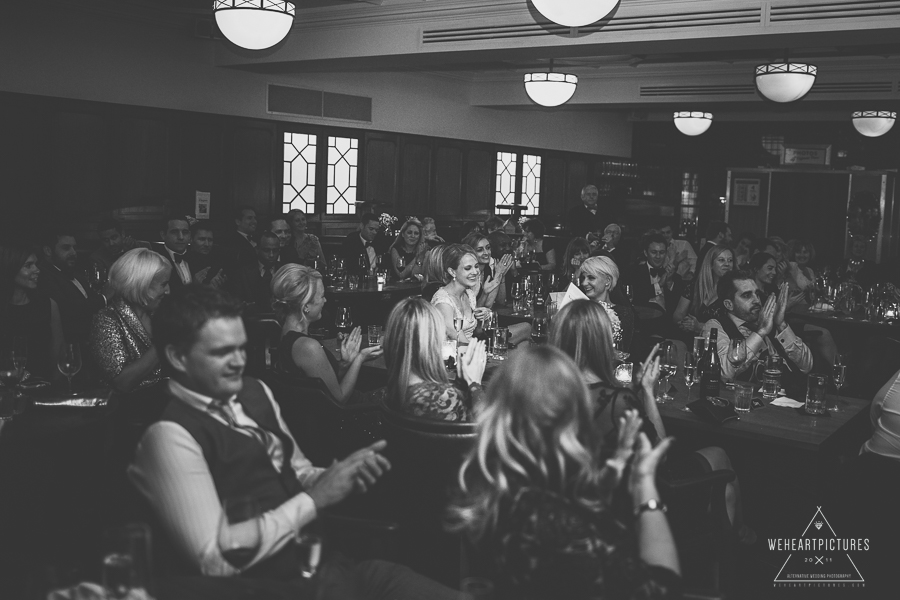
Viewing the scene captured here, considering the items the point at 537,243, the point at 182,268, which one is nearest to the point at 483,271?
the point at 182,268

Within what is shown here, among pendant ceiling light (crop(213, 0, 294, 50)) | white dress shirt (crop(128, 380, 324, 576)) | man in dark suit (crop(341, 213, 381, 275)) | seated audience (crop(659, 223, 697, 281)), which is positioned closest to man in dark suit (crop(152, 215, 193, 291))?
pendant ceiling light (crop(213, 0, 294, 50))

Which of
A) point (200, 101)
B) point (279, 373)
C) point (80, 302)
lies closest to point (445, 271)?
point (279, 373)

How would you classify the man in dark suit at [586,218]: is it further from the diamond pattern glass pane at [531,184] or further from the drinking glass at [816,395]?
the drinking glass at [816,395]

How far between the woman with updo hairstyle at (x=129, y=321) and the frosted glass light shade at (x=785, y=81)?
528 centimetres

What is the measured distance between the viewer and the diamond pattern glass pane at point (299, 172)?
33.4 feet

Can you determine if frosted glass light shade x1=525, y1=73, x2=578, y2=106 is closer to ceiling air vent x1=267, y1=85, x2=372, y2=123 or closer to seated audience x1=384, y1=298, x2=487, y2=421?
ceiling air vent x1=267, y1=85, x2=372, y2=123

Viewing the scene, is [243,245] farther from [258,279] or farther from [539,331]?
[539,331]

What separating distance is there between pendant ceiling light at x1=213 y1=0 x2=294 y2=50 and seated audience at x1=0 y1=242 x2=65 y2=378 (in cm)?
203

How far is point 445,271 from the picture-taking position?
17.6 feet

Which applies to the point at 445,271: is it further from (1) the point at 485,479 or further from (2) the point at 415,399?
(1) the point at 485,479

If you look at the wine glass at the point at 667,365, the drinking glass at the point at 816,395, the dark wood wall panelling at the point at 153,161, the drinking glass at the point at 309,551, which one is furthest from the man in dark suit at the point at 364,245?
the drinking glass at the point at 309,551

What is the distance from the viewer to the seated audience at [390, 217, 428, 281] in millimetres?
8578

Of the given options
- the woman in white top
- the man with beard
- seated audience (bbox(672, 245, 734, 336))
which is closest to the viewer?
the man with beard

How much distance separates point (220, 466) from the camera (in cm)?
204
